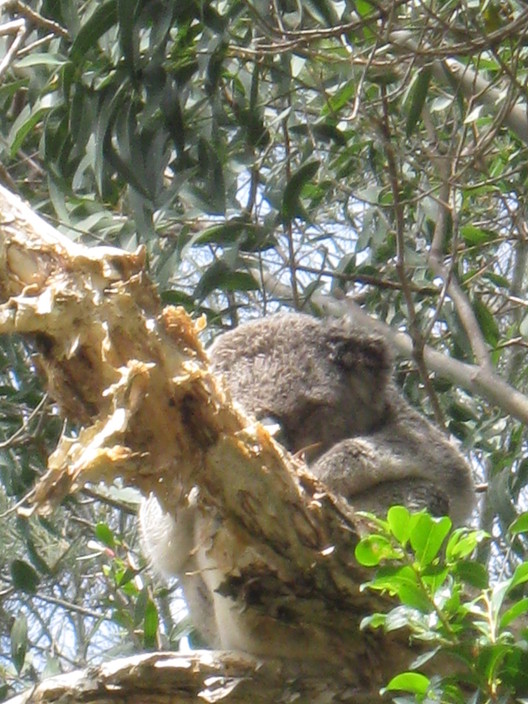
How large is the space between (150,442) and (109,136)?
48.4 inches

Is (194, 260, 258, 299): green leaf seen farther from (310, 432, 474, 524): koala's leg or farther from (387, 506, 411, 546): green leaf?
(387, 506, 411, 546): green leaf

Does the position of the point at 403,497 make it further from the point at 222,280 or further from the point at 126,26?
the point at 126,26

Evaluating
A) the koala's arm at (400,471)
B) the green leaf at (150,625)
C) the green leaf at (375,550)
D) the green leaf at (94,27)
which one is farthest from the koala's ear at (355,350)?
the green leaf at (375,550)

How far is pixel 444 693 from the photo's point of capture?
4.81 feet

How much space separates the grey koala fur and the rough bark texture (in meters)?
0.62

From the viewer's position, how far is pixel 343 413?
2629 millimetres

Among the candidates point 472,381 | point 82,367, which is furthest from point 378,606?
point 472,381

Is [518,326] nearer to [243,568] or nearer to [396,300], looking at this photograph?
[396,300]

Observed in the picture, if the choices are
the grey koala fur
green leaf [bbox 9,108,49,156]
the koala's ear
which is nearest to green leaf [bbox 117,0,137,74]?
green leaf [bbox 9,108,49,156]

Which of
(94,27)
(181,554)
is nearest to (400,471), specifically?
(181,554)

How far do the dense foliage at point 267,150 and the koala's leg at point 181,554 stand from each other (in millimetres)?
696

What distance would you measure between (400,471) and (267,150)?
4.28 feet

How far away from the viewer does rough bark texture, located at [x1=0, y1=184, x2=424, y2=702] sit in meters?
1.57

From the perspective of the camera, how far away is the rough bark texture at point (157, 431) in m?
1.57
